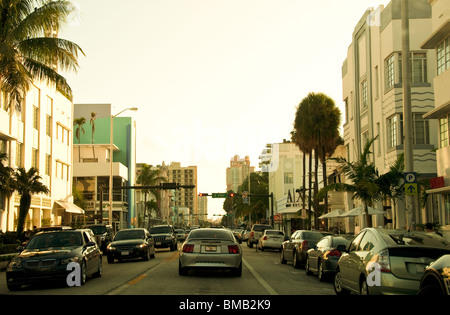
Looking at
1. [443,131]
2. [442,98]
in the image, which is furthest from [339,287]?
[443,131]

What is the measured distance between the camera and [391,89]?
31.7 meters

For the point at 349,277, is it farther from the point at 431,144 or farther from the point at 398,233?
the point at 431,144

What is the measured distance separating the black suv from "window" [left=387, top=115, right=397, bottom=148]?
1458 cm

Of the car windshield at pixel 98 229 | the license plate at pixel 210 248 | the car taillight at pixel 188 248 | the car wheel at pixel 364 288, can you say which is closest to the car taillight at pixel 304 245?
the license plate at pixel 210 248

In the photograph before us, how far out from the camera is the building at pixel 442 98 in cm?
2270

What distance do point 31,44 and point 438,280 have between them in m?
22.6

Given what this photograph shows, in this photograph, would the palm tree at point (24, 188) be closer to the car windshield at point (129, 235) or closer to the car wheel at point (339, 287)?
the car windshield at point (129, 235)

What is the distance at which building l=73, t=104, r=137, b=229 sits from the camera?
77562mm

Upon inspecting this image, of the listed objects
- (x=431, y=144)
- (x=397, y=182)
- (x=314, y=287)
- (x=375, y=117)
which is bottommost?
(x=314, y=287)

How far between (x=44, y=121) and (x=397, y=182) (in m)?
30.8

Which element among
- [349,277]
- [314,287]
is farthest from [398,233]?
[314,287]

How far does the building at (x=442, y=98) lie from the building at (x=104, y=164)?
173 feet

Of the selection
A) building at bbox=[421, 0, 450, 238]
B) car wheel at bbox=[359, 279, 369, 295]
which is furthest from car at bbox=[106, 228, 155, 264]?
car wheel at bbox=[359, 279, 369, 295]
